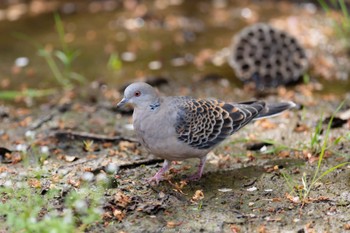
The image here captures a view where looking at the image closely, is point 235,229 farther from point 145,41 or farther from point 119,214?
→ point 145,41

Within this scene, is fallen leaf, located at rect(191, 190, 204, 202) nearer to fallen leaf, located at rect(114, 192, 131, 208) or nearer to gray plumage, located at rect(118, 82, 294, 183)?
gray plumage, located at rect(118, 82, 294, 183)

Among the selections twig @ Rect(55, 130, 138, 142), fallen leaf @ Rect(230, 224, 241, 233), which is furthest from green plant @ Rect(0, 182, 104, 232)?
twig @ Rect(55, 130, 138, 142)

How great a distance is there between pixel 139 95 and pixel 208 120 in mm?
558

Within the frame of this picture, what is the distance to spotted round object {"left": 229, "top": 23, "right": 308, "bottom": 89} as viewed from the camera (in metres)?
6.72

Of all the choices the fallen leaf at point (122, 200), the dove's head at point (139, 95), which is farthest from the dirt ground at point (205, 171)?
the dove's head at point (139, 95)

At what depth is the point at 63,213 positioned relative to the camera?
3787mm

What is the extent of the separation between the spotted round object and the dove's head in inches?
97.3

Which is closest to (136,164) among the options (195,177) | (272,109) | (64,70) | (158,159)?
(158,159)

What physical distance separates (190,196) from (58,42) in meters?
4.45

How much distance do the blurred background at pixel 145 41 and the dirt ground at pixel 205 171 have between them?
0.67 meters

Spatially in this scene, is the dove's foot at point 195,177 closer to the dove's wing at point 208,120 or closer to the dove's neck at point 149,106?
the dove's wing at point 208,120

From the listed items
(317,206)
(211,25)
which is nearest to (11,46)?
(211,25)

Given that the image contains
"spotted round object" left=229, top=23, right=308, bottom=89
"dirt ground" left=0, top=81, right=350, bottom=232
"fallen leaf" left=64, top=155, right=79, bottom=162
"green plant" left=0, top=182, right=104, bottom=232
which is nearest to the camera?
"green plant" left=0, top=182, right=104, bottom=232

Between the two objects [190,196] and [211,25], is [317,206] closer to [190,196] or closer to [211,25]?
[190,196]
